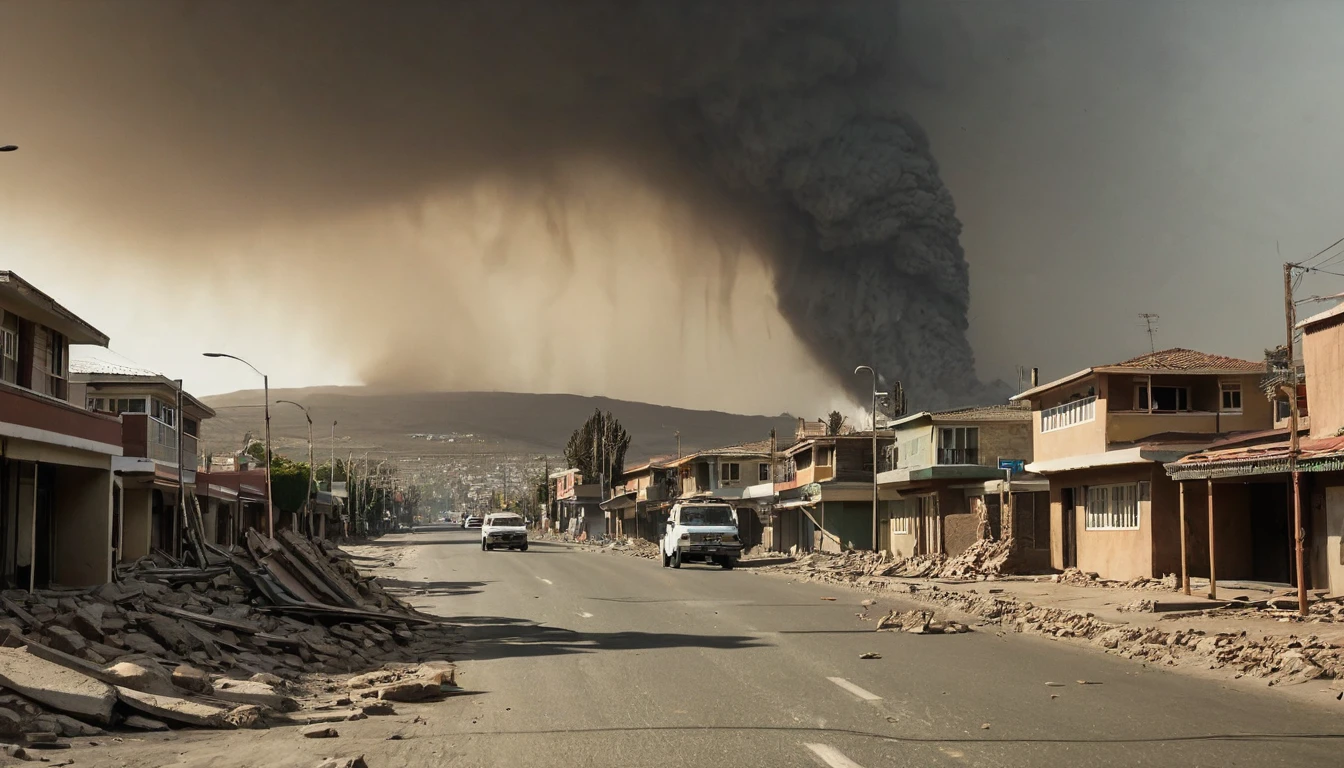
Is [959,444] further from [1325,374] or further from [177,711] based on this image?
[177,711]

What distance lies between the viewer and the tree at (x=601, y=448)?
120m

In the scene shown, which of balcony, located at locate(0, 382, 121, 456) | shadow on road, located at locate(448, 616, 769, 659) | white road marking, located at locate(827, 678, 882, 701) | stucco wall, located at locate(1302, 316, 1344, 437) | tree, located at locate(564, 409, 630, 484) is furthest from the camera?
tree, located at locate(564, 409, 630, 484)

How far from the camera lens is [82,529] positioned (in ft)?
91.9

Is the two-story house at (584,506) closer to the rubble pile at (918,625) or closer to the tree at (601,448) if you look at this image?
the tree at (601,448)

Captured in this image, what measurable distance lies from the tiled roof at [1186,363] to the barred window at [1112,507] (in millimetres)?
3298

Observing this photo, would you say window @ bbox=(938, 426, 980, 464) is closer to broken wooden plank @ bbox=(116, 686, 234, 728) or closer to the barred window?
the barred window

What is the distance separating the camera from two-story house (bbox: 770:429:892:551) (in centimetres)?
5822

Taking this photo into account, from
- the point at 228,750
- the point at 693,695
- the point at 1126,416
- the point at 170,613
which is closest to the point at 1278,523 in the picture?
the point at 1126,416

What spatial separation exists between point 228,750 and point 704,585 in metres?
22.9

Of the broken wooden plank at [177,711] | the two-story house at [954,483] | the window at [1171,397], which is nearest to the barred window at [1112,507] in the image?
the window at [1171,397]

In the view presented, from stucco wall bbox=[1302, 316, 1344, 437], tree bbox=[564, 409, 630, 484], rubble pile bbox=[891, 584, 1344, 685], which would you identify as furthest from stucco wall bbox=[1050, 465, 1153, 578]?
tree bbox=[564, 409, 630, 484]

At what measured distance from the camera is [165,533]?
51.8m

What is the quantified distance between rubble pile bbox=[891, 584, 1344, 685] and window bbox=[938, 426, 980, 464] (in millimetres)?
26552

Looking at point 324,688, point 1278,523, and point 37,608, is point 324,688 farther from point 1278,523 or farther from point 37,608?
point 1278,523
